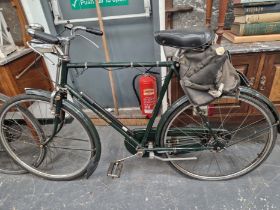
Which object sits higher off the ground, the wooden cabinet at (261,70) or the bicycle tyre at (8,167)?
the wooden cabinet at (261,70)

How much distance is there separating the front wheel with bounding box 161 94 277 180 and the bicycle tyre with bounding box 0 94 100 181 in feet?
1.84

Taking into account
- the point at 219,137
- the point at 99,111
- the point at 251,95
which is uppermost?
the point at 251,95

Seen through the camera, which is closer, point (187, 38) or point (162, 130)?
point (187, 38)

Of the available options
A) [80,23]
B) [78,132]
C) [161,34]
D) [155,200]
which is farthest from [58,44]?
[155,200]

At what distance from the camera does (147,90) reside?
1.87 meters

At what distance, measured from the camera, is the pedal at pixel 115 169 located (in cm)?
159

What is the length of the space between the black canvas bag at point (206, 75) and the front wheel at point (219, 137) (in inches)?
4.7

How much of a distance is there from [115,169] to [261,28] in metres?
1.39

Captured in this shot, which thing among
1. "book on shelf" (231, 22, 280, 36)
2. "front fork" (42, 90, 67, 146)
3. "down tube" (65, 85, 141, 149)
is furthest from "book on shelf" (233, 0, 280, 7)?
"front fork" (42, 90, 67, 146)

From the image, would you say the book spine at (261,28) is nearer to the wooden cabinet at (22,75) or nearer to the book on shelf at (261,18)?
the book on shelf at (261,18)

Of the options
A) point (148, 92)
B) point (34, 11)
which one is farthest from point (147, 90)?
point (34, 11)

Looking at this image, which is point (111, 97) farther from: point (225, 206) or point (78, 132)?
point (225, 206)

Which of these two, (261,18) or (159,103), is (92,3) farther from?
(261,18)

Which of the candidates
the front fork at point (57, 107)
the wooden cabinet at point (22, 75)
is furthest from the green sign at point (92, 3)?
the front fork at point (57, 107)
